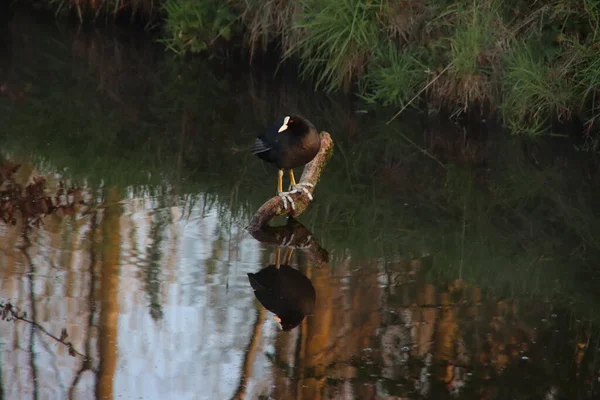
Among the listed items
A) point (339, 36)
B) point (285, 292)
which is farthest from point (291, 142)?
point (339, 36)

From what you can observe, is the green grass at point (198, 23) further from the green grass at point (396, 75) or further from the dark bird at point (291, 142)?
the dark bird at point (291, 142)

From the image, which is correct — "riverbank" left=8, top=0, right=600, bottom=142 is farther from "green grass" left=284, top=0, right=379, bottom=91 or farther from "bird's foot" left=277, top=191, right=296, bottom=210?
"bird's foot" left=277, top=191, right=296, bottom=210

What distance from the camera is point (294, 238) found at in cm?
605

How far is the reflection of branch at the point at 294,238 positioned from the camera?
5.82m

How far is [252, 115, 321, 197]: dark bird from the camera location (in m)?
5.84

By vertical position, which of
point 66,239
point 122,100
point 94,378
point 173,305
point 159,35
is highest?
point 159,35

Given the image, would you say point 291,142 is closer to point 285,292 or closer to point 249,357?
point 285,292

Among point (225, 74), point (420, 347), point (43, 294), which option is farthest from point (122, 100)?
point (420, 347)

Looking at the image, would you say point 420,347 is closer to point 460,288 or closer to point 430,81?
point 460,288

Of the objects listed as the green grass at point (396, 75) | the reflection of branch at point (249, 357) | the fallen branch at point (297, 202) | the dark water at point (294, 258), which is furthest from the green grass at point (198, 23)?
the reflection of branch at point (249, 357)

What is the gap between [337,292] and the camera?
207 inches

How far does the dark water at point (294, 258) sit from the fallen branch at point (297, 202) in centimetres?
11

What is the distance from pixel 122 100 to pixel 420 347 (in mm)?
5550

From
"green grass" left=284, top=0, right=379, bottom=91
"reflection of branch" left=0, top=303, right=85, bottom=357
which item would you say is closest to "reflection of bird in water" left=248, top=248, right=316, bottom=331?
"reflection of branch" left=0, top=303, right=85, bottom=357
